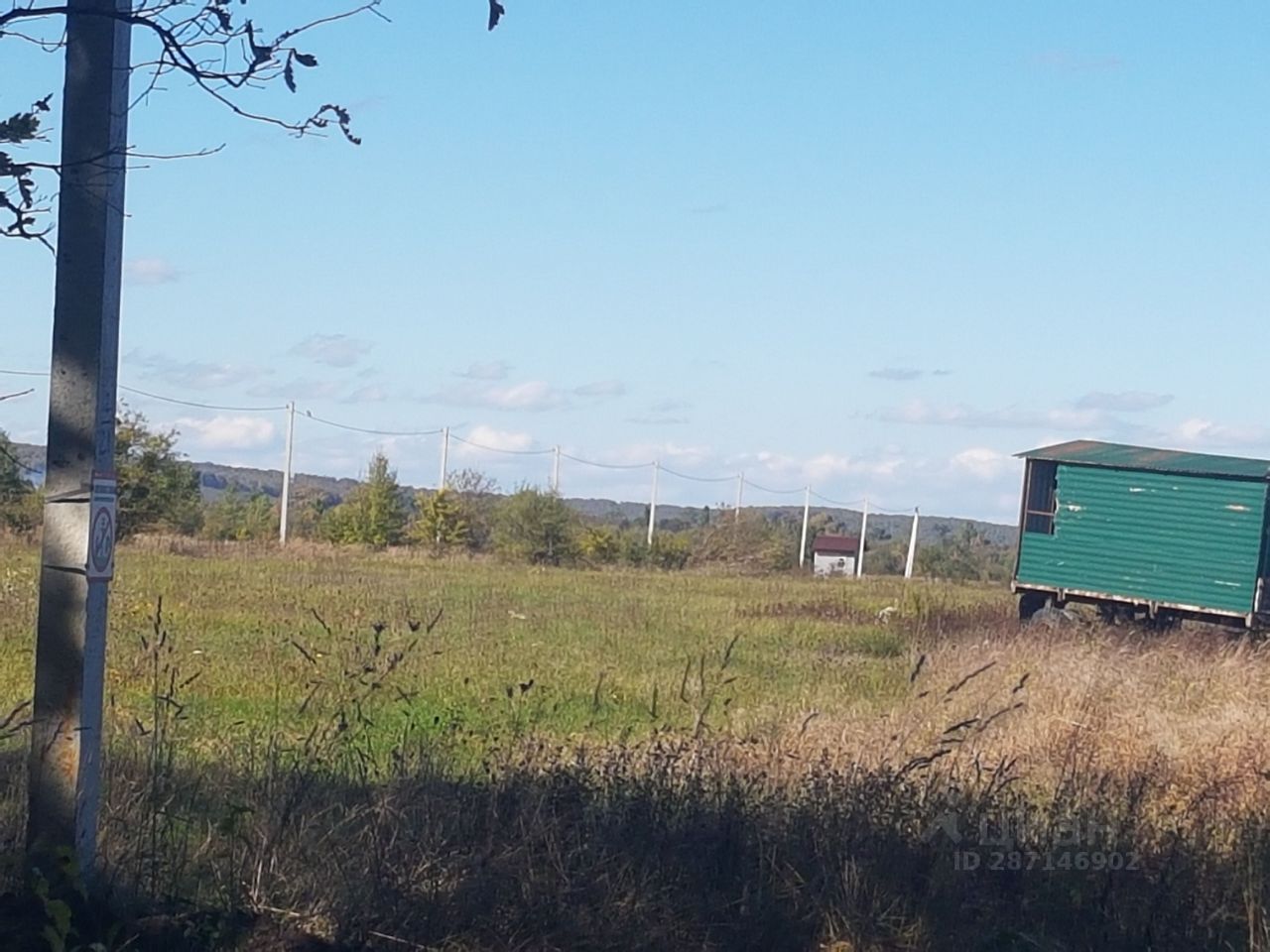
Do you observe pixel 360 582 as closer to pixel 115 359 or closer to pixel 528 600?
pixel 528 600

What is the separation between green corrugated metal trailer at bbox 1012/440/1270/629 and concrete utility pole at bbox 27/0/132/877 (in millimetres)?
22142

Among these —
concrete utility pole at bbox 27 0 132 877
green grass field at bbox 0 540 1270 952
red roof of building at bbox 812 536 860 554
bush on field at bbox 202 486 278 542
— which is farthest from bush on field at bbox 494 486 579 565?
concrete utility pole at bbox 27 0 132 877

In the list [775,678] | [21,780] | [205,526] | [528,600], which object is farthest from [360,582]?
[205,526]

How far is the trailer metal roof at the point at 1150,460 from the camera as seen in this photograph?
24531 millimetres

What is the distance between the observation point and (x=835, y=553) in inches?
2704

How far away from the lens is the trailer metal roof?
24531 millimetres

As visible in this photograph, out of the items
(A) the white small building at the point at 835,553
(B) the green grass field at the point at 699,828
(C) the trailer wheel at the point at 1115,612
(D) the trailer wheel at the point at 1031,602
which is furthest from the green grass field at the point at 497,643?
(A) the white small building at the point at 835,553

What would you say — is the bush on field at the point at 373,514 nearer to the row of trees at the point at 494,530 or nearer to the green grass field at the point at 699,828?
the row of trees at the point at 494,530

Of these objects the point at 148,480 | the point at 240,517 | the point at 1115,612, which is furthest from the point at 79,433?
the point at 240,517

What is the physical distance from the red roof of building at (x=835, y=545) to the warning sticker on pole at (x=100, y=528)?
6372 cm

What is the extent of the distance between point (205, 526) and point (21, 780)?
48930 mm

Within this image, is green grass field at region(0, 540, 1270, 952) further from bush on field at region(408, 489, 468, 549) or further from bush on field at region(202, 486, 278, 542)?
bush on field at region(408, 489, 468, 549)

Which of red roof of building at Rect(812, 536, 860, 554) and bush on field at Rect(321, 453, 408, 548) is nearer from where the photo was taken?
bush on field at Rect(321, 453, 408, 548)

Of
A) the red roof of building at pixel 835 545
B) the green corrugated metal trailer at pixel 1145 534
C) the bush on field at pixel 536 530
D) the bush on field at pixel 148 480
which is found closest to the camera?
the green corrugated metal trailer at pixel 1145 534
